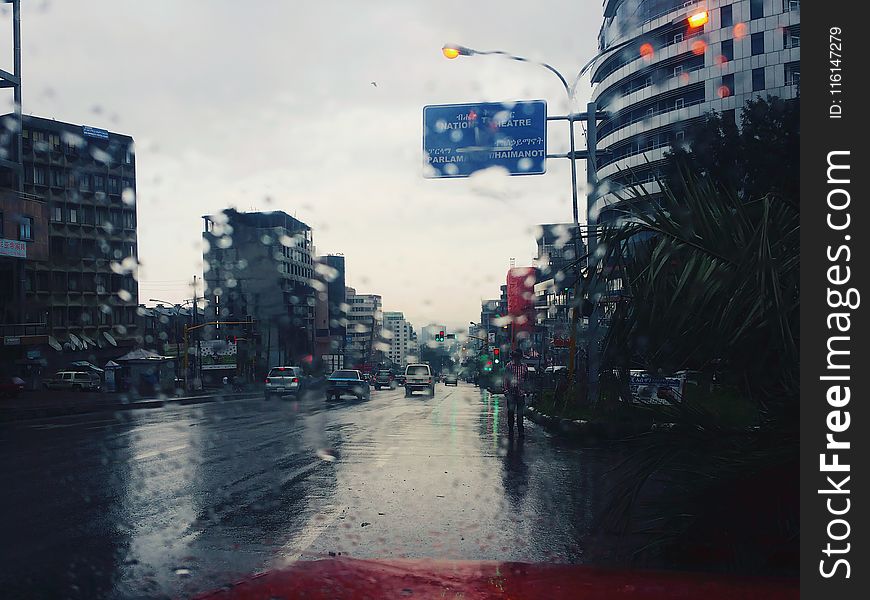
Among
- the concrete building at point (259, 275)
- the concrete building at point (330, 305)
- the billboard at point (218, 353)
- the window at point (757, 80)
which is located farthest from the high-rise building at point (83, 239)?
the window at point (757, 80)

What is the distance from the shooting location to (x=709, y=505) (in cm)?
585

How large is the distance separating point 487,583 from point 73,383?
63779 mm

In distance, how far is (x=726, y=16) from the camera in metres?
68.2

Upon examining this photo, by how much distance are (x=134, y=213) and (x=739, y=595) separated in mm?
94985

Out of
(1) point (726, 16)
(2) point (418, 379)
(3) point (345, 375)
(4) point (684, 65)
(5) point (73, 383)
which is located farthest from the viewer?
(4) point (684, 65)

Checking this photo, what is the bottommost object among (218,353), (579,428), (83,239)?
(218,353)

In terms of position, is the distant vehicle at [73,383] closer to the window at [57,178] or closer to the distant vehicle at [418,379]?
the distant vehicle at [418,379]

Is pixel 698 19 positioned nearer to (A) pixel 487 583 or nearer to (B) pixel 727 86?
(A) pixel 487 583

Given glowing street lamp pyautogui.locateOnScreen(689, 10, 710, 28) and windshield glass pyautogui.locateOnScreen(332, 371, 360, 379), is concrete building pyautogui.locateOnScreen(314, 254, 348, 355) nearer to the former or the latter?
windshield glass pyautogui.locateOnScreen(332, 371, 360, 379)

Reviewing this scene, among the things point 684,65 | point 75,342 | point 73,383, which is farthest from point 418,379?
point 75,342

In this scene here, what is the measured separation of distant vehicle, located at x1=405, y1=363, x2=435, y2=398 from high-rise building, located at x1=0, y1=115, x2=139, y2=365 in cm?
3993

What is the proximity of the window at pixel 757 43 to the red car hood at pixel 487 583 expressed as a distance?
69214 millimetres

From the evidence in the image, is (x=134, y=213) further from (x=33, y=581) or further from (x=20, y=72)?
(x=33, y=581)

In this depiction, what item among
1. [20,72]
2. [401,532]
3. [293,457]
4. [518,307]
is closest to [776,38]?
[20,72]
